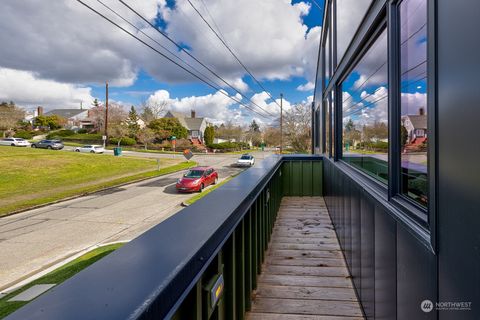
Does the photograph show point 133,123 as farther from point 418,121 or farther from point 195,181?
point 418,121

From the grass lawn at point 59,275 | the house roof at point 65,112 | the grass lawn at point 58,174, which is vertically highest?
the house roof at point 65,112

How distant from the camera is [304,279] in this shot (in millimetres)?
2850

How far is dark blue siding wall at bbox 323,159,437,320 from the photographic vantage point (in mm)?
1177

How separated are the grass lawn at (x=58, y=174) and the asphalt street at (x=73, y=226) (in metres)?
2.05

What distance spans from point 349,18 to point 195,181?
12509mm

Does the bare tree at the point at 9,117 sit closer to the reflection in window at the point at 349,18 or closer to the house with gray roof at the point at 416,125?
the reflection in window at the point at 349,18

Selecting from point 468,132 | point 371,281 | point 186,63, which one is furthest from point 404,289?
point 186,63

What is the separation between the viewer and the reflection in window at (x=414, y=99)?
135 centimetres

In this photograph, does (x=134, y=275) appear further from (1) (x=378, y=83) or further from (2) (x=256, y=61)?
(2) (x=256, y=61)

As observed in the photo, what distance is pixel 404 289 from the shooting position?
54.1 inches

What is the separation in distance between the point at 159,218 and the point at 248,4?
27.9 ft

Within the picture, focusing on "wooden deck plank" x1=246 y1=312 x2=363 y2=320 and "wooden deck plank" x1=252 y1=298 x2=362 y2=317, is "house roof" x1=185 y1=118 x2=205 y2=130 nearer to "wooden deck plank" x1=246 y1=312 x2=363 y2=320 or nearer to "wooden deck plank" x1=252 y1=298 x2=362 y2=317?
"wooden deck plank" x1=252 y1=298 x2=362 y2=317

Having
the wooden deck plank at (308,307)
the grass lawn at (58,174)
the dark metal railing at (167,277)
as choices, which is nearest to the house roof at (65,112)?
the grass lawn at (58,174)

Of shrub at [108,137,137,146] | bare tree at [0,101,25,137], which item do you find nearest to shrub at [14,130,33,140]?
bare tree at [0,101,25,137]
